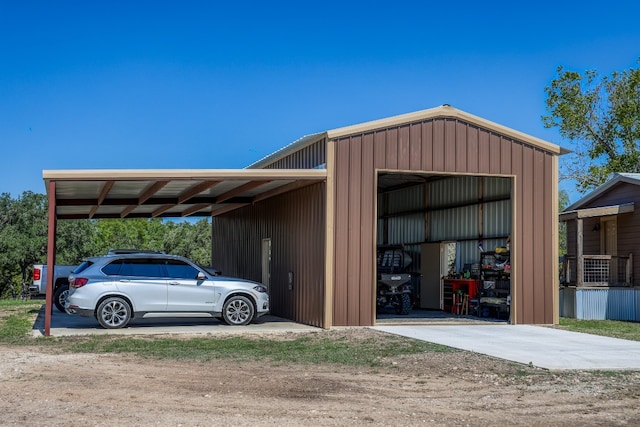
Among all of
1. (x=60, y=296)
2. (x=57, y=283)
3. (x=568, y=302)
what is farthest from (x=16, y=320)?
(x=568, y=302)

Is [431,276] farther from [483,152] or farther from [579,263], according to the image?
[483,152]

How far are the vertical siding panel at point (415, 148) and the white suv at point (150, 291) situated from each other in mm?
4212

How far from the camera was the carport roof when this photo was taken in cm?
1552

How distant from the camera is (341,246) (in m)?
16.7

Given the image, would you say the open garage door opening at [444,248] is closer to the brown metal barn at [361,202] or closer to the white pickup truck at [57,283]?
the brown metal barn at [361,202]

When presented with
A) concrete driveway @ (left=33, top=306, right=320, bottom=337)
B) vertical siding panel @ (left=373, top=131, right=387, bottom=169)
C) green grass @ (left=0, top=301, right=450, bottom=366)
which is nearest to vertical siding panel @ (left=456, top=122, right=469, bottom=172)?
vertical siding panel @ (left=373, top=131, right=387, bottom=169)

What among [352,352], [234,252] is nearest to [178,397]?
[352,352]

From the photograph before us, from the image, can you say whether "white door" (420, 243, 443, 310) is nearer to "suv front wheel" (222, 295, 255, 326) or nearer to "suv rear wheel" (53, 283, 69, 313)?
"suv front wheel" (222, 295, 255, 326)

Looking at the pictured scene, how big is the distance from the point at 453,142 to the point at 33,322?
388 inches

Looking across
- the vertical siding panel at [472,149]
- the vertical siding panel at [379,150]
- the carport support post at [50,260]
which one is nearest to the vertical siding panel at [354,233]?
the vertical siding panel at [379,150]

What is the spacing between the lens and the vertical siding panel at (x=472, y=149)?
699 inches

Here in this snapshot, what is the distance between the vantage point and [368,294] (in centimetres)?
1697

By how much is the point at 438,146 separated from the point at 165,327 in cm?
680

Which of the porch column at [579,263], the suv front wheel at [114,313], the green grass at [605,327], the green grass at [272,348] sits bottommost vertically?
the green grass at [272,348]
